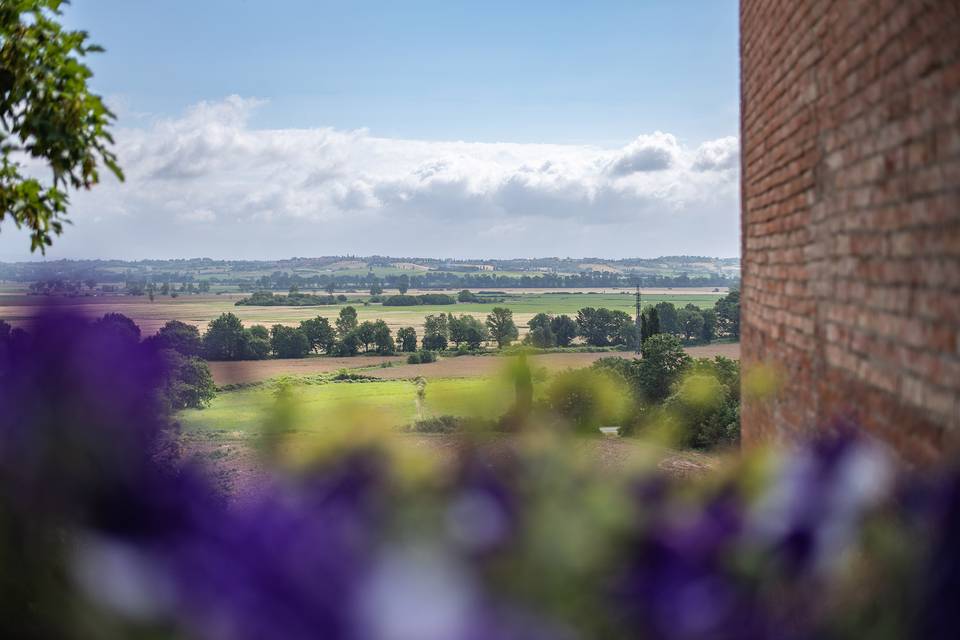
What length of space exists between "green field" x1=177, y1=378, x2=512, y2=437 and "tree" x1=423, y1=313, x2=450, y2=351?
33132 millimetres

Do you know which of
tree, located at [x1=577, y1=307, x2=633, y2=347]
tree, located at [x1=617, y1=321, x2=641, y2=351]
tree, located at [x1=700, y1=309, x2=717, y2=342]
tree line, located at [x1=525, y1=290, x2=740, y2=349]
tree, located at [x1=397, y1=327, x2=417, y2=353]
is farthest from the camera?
tree, located at [x1=397, y1=327, x2=417, y2=353]

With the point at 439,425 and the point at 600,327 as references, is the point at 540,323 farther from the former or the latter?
the point at 600,327

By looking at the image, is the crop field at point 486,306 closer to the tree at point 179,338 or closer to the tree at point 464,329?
the tree at point 464,329

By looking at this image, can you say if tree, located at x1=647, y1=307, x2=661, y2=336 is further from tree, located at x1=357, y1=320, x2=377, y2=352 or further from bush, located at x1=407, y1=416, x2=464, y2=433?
bush, located at x1=407, y1=416, x2=464, y2=433

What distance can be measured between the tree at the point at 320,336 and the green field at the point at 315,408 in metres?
27.2

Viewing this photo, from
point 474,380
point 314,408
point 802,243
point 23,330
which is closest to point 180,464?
point 314,408

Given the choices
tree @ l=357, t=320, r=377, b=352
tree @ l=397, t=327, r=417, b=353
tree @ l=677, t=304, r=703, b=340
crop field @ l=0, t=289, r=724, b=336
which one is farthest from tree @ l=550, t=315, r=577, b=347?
tree @ l=357, t=320, r=377, b=352

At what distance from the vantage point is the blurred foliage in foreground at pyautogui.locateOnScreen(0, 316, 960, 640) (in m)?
0.66

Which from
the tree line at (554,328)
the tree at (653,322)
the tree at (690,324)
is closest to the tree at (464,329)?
the tree line at (554,328)

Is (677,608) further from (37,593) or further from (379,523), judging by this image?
(37,593)

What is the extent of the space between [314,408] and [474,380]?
26cm

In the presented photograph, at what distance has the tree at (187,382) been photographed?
946mm

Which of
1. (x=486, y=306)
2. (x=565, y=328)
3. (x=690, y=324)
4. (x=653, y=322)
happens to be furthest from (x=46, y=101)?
(x=486, y=306)

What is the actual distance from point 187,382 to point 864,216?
2.63 metres
